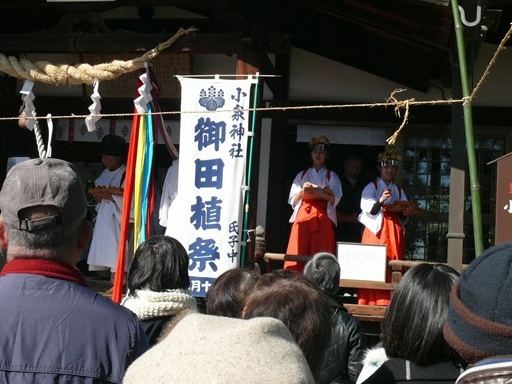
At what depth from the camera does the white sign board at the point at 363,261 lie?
782 centimetres

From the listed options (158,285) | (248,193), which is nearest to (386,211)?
(248,193)

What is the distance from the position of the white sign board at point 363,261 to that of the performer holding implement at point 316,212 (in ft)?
2.51

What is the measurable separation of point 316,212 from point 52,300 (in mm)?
6671

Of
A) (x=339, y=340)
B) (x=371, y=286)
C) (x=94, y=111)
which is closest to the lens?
(x=339, y=340)

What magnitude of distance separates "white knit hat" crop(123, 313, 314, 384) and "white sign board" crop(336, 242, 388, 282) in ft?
20.9

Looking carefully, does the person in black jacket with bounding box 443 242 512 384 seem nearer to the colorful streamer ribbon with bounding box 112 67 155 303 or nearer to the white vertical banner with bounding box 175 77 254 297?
the white vertical banner with bounding box 175 77 254 297

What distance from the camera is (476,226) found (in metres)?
4.64

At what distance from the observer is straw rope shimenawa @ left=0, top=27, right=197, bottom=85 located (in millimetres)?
7668

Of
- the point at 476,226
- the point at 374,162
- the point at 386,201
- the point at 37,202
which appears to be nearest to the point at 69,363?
the point at 37,202

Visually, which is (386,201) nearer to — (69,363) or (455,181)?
(455,181)

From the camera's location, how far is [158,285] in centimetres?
359

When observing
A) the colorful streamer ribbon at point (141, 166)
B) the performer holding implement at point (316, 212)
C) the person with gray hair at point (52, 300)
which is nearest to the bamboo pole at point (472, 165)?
the person with gray hair at point (52, 300)

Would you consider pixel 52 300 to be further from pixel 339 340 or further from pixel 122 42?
pixel 122 42

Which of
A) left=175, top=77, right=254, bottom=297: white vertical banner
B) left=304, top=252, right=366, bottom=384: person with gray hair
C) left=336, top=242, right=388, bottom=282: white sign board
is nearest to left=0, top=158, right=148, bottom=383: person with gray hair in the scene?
left=304, top=252, right=366, bottom=384: person with gray hair
